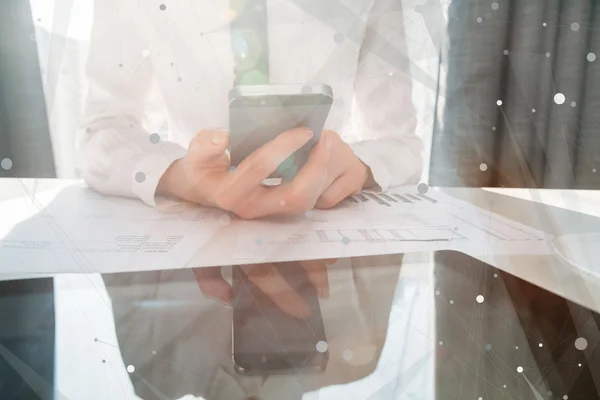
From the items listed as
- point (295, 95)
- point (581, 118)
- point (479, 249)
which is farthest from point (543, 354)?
point (295, 95)

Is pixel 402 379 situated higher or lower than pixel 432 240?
lower

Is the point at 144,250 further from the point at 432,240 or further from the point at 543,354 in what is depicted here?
the point at 543,354

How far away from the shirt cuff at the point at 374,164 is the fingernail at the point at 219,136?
0.14m

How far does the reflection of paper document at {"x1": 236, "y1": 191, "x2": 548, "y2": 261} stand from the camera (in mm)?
475

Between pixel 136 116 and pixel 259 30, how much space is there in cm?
16

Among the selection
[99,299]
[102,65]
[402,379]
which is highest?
[102,65]

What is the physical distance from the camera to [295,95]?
0.45 metres

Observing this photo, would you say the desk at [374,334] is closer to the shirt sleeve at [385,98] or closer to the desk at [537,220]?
the desk at [537,220]

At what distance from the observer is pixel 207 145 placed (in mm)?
472

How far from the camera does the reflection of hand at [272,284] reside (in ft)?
1.52

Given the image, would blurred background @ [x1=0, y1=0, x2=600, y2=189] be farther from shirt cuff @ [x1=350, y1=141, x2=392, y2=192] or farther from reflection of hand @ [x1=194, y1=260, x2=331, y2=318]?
reflection of hand @ [x1=194, y1=260, x2=331, y2=318]
